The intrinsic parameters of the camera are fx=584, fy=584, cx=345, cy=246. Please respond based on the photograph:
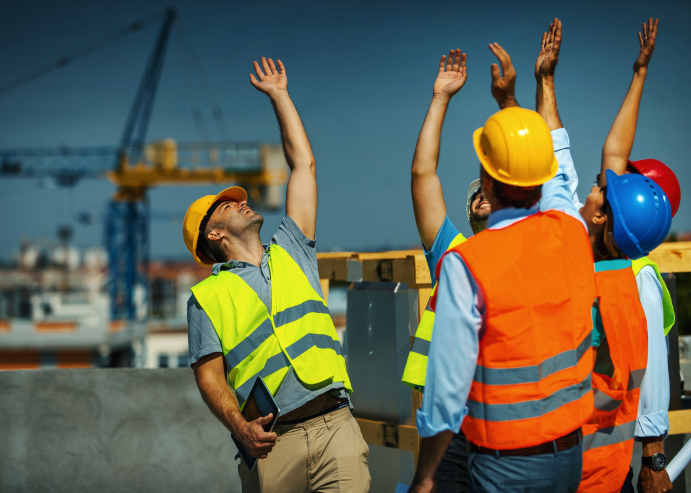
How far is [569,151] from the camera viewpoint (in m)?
2.33

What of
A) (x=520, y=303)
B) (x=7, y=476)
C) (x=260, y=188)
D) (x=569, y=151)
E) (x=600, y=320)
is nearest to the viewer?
(x=520, y=303)

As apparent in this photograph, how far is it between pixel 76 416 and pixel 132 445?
1.46 feet

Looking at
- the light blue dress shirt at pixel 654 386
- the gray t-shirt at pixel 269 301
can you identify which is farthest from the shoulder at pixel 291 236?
the light blue dress shirt at pixel 654 386

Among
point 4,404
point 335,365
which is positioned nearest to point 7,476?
point 4,404

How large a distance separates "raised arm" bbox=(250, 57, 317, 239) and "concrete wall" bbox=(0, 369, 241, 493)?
75.6 inches

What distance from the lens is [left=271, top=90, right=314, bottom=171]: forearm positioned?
2836 mm

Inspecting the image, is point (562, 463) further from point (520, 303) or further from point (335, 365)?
point (335, 365)

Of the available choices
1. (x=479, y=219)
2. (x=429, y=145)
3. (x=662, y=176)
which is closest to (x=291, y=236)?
(x=429, y=145)

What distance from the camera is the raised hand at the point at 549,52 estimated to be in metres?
2.57

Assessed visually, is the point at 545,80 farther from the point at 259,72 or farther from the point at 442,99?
the point at 259,72

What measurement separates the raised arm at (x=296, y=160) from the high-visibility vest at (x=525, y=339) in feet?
3.80

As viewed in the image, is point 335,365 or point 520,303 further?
point 335,365

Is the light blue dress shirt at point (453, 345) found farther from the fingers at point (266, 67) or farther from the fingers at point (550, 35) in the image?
the fingers at point (266, 67)

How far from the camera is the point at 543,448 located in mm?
1764
